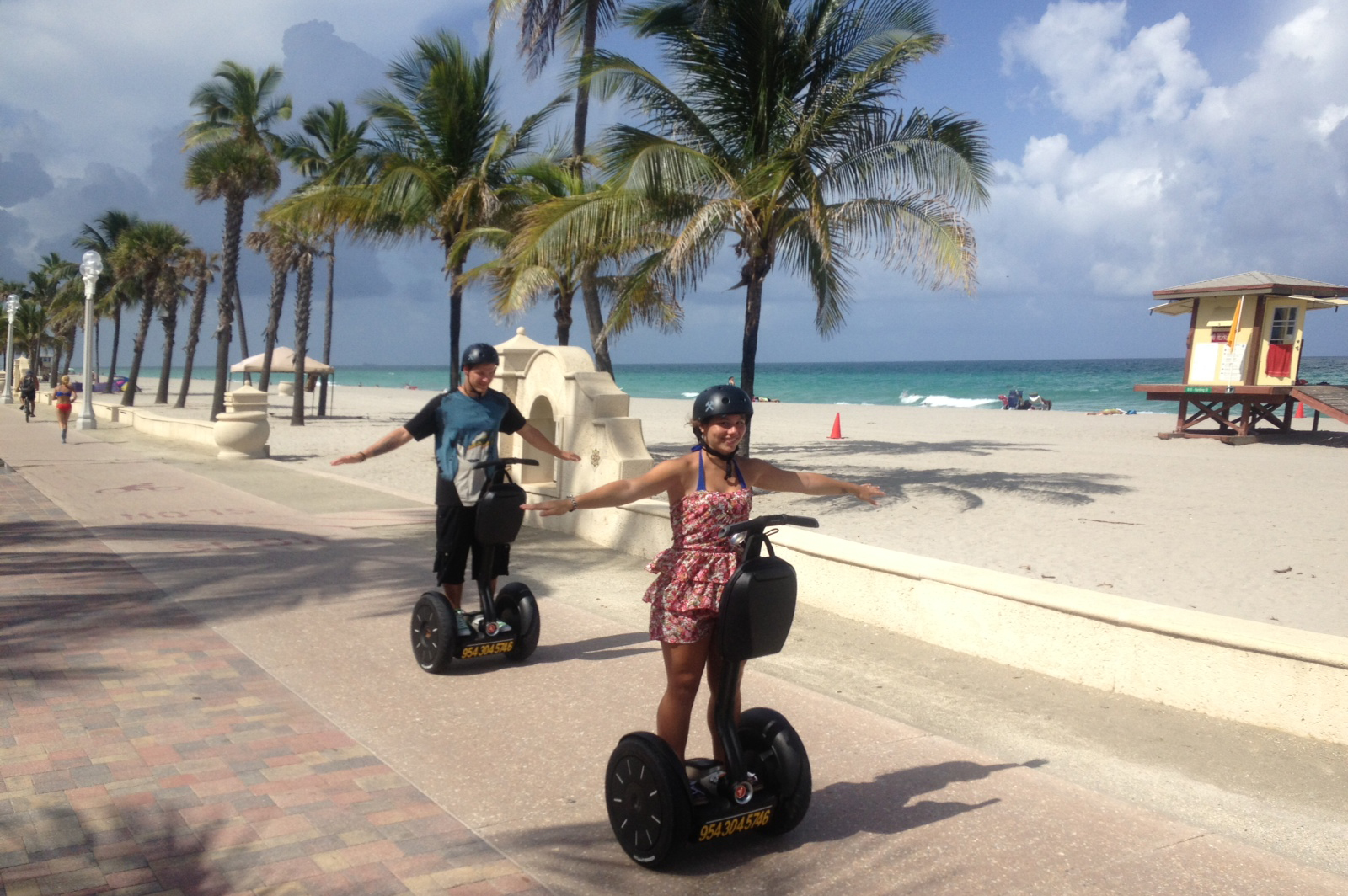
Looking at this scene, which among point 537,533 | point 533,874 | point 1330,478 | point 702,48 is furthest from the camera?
point 1330,478

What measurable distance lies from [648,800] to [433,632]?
2.47 metres

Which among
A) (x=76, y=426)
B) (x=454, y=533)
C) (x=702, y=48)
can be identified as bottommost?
(x=76, y=426)

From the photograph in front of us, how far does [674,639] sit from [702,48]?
11.0 metres

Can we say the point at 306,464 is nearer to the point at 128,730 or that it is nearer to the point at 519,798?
the point at 128,730

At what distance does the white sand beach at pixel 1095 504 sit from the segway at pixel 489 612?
202 inches

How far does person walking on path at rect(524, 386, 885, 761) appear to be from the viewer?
3402 millimetres

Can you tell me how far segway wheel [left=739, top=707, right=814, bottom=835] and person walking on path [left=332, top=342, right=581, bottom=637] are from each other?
7.80 feet

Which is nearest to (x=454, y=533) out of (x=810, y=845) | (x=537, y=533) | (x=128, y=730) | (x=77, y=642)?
(x=128, y=730)

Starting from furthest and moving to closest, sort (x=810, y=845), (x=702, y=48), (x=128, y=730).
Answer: (x=702, y=48)
(x=128, y=730)
(x=810, y=845)

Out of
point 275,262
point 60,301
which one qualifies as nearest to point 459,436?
point 275,262

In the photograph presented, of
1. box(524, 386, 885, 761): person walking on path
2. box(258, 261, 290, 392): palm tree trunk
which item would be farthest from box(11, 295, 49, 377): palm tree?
box(524, 386, 885, 761): person walking on path

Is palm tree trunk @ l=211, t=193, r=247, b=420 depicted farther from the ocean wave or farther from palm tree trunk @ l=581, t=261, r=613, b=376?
the ocean wave

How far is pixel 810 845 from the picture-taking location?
3605 mm

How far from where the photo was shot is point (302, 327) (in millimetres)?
29938
